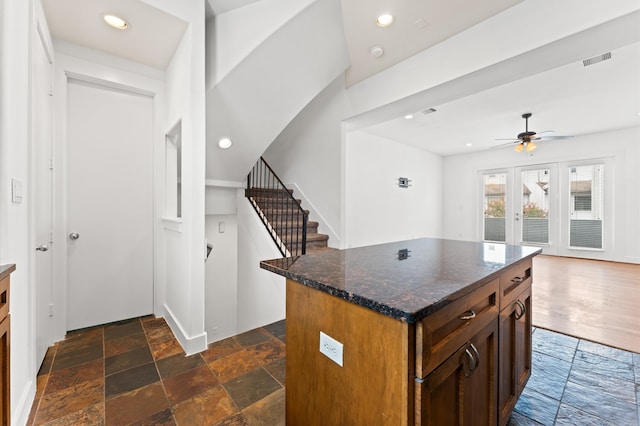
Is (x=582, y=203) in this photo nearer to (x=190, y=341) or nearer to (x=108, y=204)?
(x=190, y=341)

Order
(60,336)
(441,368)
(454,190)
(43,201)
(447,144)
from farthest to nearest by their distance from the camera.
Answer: (454,190)
(447,144)
(60,336)
(43,201)
(441,368)

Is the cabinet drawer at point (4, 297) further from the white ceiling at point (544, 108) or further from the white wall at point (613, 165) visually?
the white wall at point (613, 165)

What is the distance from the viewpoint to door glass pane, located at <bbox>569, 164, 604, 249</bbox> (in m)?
6.14

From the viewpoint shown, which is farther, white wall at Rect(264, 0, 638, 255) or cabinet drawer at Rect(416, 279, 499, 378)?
white wall at Rect(264, 0, 638, 255)

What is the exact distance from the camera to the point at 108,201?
2.75 meters

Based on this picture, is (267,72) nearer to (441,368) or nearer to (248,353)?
(248,353)

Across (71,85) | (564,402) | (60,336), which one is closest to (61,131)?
(71,85)

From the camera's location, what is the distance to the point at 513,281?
55.0 inches

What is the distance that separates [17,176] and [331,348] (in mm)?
1799

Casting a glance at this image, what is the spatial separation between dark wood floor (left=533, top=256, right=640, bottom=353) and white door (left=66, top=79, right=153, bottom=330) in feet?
14.1

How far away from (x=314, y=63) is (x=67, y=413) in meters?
3.37

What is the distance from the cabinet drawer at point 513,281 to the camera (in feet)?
4.23

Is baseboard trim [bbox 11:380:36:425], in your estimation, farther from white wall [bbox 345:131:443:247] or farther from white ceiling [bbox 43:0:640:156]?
white wall [bbox 345:131:443:247]

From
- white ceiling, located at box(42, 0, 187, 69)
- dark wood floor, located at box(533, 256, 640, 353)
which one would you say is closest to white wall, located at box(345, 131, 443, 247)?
Answer: dark wood floor, located at box(533, 256, 640, 353)
